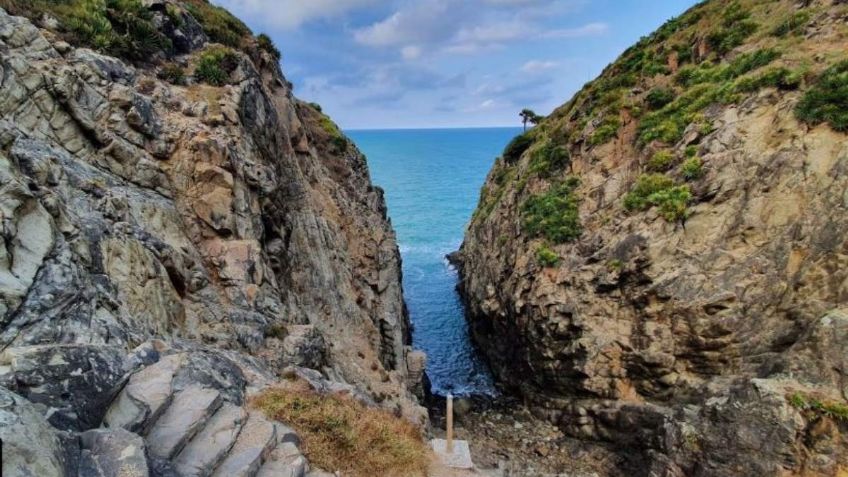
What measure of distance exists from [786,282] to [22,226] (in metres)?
27.1

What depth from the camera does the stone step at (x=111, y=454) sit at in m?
6.33

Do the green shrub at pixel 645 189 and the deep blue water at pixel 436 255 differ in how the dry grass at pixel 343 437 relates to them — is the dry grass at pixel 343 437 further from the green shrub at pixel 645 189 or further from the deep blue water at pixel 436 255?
the deep blue water at pixel 436 255

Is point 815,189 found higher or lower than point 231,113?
lower

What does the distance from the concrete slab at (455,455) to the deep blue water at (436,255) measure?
2048 cm

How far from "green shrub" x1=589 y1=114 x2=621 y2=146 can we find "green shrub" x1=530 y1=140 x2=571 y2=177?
8.57ft

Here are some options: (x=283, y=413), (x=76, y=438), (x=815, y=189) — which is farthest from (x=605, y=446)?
(x=76, y=438)

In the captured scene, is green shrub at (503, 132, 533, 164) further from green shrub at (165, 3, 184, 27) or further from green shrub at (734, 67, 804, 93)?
green shrub at (165, 3, 184, 27)

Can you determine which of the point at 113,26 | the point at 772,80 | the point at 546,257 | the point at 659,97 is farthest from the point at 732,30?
the point at 113,26

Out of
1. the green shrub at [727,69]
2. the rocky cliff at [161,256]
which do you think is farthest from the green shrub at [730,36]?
the rocky cliff at [161,256]

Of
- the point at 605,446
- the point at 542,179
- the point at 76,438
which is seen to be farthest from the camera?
the point at 542,179

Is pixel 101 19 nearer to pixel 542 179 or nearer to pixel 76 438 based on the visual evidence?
pixel 76 438

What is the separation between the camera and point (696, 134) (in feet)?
83.6

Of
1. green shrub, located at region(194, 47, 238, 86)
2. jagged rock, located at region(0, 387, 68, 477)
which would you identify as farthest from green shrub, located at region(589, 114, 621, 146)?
jagged rock, located at region(0, 387, 68, 477)

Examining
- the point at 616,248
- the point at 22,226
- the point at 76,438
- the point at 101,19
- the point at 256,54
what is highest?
the point at 256,54
